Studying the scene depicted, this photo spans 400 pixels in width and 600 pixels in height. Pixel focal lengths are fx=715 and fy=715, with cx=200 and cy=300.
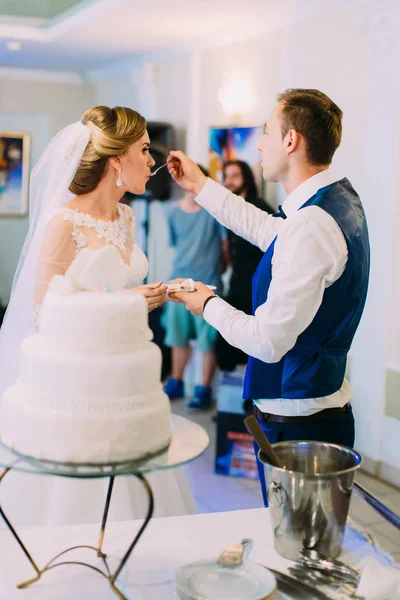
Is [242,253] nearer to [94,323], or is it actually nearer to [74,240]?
[74,240]

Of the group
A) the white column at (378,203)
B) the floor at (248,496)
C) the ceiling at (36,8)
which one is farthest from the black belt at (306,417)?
the ceiling at (36,8)

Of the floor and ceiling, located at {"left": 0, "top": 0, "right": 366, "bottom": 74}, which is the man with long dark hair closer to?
ceiling, located at {"left": 0, "top": 0, "right": 366, "bottom": 74}

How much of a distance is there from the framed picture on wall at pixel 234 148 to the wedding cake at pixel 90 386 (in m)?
4.66

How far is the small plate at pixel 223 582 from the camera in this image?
118cm

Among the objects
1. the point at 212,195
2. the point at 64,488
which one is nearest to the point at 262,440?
the point at 64,488

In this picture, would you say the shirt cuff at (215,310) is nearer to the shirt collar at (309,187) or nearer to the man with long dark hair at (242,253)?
the shirt collar at (309,187)

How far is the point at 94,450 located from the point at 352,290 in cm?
93

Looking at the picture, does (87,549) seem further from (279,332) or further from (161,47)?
(161,47)

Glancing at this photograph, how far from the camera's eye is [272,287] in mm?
1750

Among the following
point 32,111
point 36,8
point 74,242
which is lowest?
point 74,242

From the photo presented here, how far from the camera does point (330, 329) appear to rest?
1.87 m

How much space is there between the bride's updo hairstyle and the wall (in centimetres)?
647

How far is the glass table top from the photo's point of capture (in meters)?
1.11

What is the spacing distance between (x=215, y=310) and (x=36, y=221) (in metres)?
0.98
